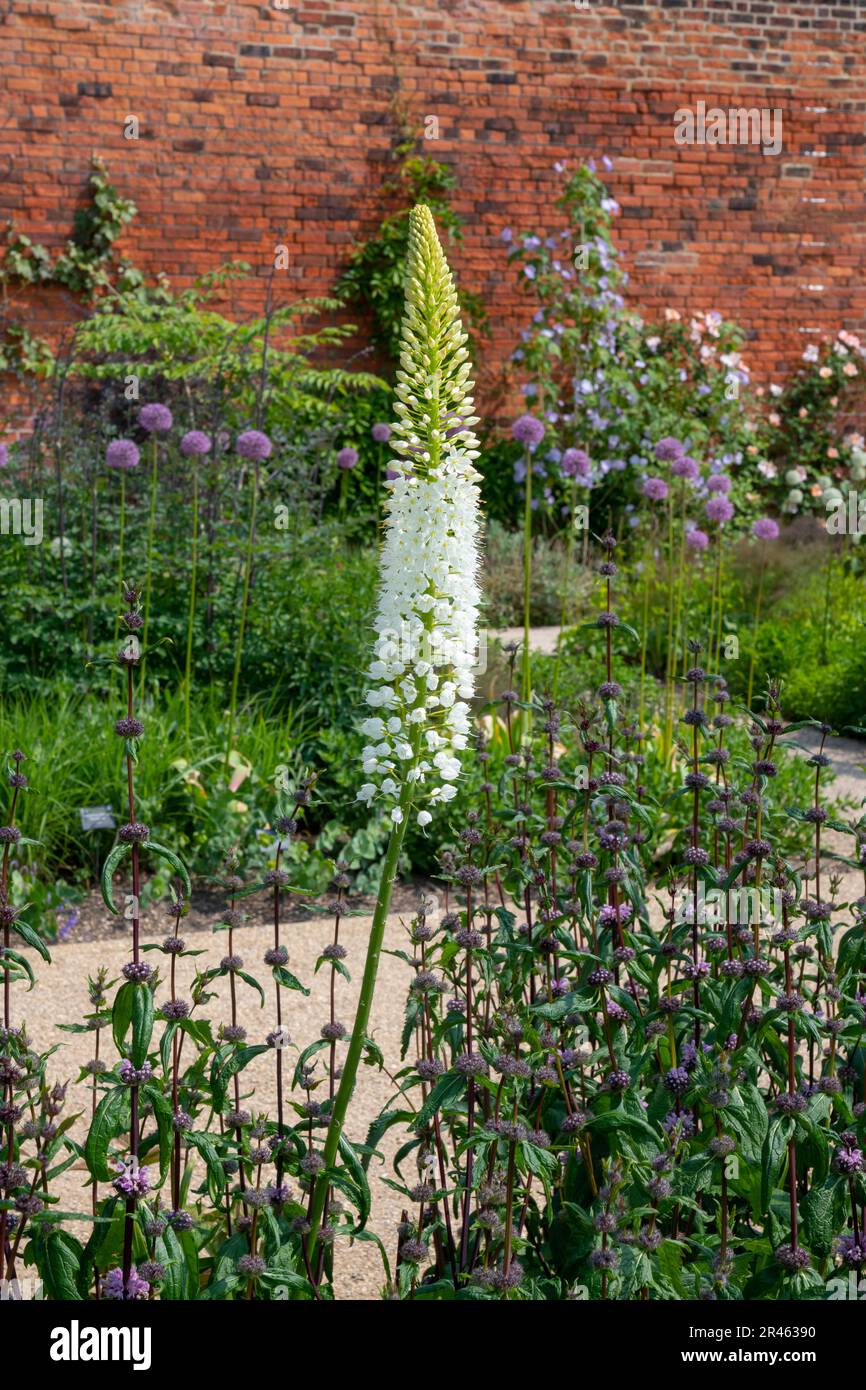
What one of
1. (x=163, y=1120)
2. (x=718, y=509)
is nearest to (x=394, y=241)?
(x=718, y=509)

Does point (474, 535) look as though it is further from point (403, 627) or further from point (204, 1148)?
point (204, 1148)

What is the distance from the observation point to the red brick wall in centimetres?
955

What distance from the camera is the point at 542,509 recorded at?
9711 mm

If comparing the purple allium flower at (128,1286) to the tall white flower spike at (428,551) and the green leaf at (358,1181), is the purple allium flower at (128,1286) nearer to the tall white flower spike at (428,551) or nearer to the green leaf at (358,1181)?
the green leaf at (358,1181)

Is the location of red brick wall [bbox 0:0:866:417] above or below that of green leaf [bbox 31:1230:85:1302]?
above

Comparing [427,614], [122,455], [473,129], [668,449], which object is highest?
[473,129]

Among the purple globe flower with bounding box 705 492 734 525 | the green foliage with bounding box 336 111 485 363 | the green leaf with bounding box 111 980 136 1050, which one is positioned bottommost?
the green leaf with bounding box 111 980 136 1050

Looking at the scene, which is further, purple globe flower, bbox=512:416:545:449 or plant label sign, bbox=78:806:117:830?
purple globe flower, bbox=512:416:545:449

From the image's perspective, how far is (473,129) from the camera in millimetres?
10328

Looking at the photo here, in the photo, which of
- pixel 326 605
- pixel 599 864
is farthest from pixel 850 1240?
pixel 326 605

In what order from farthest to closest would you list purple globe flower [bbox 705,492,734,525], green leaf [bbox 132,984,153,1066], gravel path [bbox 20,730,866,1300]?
purple globe flower [bbox 705,492,734,525] < gravel path [bbox 20,730,866,1300] < green leaf [bbox 132,984,153,1066]

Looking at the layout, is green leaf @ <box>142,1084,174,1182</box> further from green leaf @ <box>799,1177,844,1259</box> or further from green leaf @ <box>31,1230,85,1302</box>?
green leaf @ <box>799,1177,844,1259</box>

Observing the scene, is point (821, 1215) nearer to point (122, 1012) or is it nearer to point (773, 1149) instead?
point (773, 1149)

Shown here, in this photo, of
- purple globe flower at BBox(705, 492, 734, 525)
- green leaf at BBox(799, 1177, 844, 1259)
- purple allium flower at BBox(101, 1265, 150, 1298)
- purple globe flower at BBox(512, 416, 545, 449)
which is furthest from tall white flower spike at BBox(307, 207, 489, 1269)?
purple globe flower at BBox(705, 492, 734, 525)
